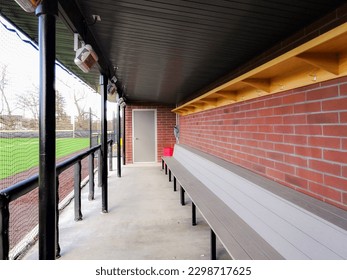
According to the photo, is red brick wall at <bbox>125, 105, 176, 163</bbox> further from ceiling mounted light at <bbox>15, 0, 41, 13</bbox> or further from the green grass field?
ceiling mounted light at <bbox>15, 0, 41, 13</bbox>

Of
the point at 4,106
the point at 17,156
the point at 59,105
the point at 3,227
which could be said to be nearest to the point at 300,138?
the point at 3,227

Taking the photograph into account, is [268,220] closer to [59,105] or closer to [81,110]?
[59,105]

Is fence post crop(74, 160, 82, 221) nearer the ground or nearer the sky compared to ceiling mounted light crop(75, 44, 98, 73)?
nearer the ground

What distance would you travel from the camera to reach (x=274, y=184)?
2.29 m

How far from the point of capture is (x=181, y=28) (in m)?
2.29

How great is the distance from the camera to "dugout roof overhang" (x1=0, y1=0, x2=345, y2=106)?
184cm

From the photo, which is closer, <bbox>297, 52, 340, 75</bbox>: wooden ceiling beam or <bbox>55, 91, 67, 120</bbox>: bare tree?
<bbox>297, 52, 340, 75</bbox>: wooden ceiling beam

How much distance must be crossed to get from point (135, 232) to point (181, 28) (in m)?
2.34

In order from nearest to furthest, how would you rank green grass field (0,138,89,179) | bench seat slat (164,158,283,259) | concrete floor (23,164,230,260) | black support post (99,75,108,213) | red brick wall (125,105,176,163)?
bench seat slat (164,158,283,259) < concrete floor (23,164,230,260) < green grass field (0,138,89,179) < black support post (99,75,108,213) < red brick wall (125,105,176,163)

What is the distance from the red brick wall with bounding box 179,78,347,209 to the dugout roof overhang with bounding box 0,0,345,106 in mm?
533

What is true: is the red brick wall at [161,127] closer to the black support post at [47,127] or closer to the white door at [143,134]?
the white door at [143,134]

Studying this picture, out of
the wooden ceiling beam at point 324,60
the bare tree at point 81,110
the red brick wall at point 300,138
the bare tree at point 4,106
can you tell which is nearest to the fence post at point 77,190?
the bare tree at point 4,106

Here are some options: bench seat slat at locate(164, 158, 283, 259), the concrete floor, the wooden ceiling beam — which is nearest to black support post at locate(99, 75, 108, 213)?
the concrete floor
